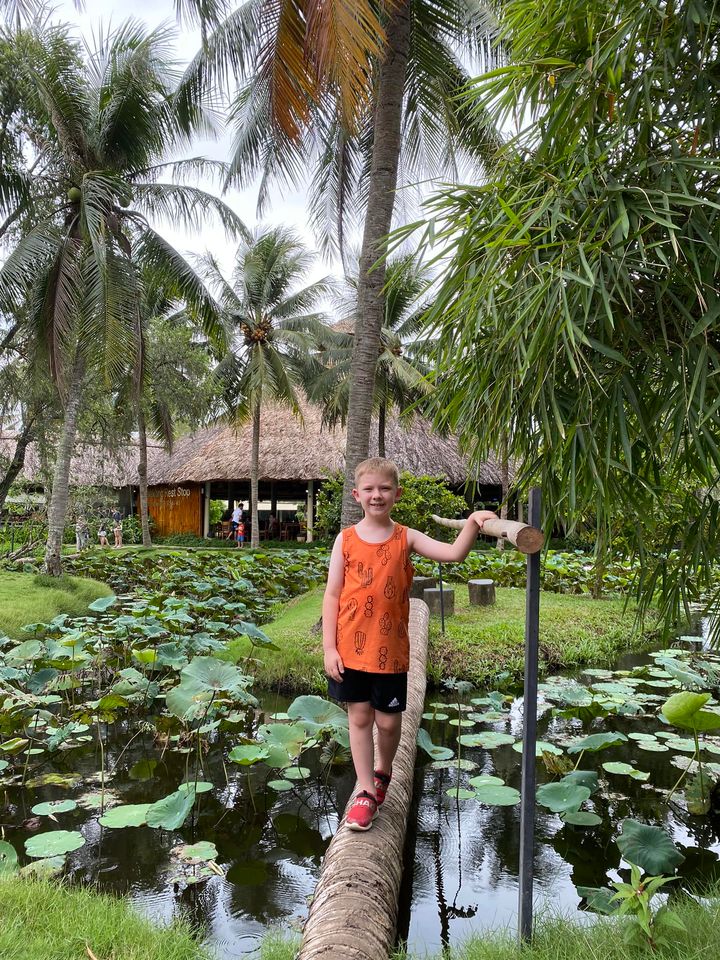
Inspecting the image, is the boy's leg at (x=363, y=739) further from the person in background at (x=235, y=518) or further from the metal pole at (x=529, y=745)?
the person in background at (x=235, y=518)

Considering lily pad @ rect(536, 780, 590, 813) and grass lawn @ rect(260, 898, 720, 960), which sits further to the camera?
lily pad @ rect(536, 780, 590, 813)

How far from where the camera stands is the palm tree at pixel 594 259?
174cm

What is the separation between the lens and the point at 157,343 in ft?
55.7

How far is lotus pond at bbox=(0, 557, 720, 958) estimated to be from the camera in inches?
107

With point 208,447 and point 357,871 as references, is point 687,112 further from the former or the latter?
point 208,447

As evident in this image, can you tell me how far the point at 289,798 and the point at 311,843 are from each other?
1.61 feet

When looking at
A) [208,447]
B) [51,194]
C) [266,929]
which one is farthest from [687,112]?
[208,447]

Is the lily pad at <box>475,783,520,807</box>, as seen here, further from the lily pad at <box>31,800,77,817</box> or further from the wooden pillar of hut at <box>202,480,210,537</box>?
the wooden pillar of hut at <box>202,480,210,537</box>

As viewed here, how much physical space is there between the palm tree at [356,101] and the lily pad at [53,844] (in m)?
3.46

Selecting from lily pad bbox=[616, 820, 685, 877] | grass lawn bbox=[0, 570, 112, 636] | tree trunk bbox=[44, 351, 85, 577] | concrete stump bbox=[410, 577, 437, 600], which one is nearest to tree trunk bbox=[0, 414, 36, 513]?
grass lawn bbox=[0, 570, 112, 636]

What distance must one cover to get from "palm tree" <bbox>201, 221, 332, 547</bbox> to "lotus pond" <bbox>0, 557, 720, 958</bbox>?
40.2 feet

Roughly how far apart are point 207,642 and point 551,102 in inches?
Answer: 165

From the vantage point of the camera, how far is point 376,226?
236 inches

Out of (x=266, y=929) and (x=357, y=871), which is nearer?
(x=357, y=871)
